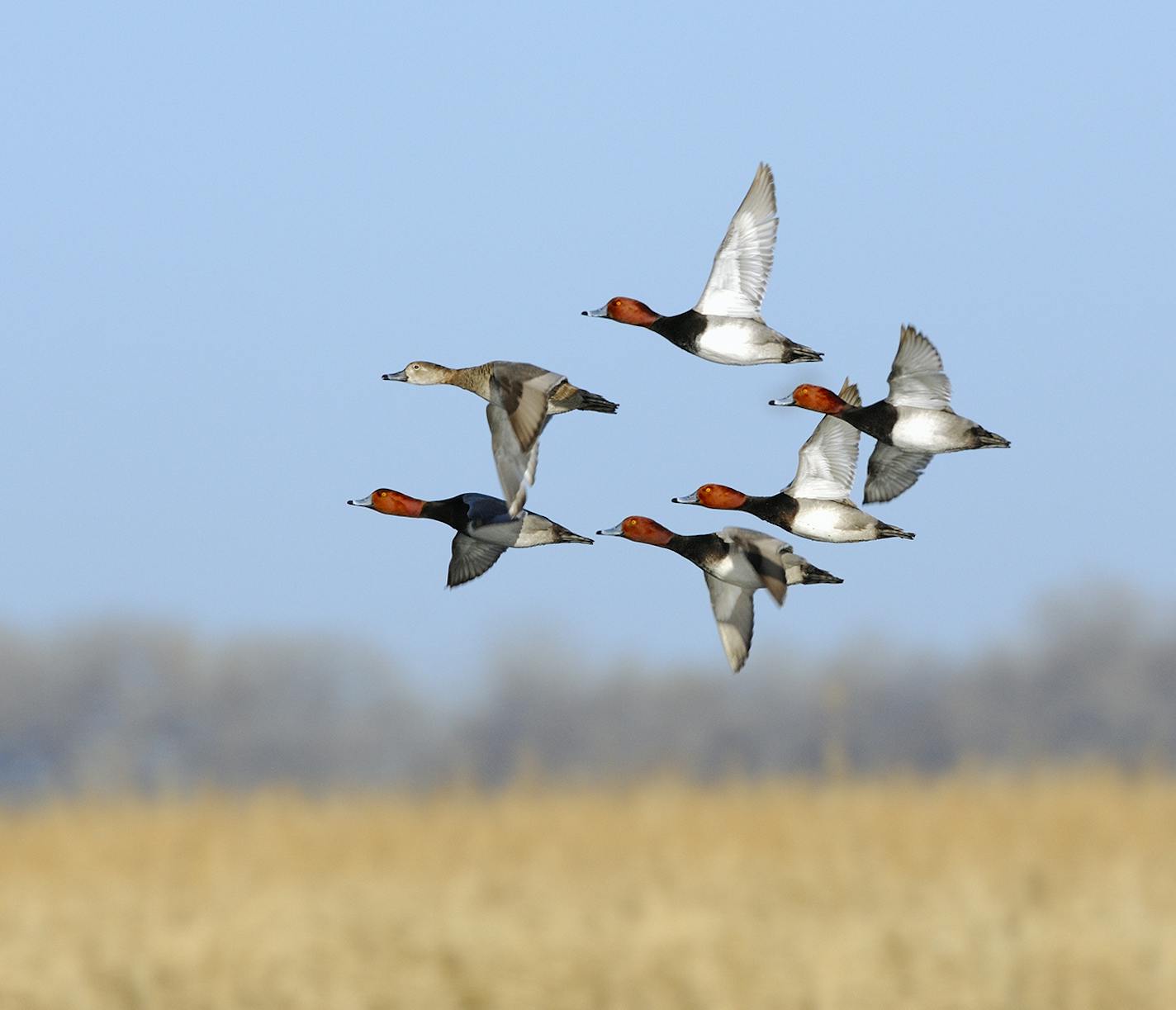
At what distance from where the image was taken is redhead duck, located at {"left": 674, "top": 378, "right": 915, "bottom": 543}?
1.09m

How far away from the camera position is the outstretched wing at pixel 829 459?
1.21m

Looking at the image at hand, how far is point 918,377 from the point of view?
1.11m

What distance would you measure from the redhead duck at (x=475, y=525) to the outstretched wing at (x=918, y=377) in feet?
0.88

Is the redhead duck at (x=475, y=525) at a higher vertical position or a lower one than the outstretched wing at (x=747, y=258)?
lower

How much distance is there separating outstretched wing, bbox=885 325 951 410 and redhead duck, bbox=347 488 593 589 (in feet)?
0.88

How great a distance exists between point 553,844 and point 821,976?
13.6 feet

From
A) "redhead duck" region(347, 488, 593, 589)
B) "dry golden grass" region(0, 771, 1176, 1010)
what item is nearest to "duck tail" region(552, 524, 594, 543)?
"redhead duck" region(347, 488, 593, 589)

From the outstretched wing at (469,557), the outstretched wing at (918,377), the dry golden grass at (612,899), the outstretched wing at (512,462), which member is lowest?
the dry golden grass at (612,899)

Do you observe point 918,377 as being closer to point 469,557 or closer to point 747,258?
point 747,258

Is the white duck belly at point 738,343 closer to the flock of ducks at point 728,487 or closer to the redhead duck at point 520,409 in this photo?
the flock of ducks at point 728,487

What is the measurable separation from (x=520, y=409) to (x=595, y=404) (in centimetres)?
7

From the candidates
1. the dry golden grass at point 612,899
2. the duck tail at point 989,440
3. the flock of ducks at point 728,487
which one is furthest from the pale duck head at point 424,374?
the dry golden grass at point 612,899

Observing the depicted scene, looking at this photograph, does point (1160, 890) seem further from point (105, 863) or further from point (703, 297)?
point (703, 297)

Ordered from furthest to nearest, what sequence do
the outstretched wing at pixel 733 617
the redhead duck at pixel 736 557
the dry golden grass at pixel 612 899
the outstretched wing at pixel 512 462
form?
1. the dry golden grass at pixel 612 899
2. the outstretched wing at pixel 733 617
3. the redhead duck at pixel 736 557
4. the outstretched wing at pixel 512 462
